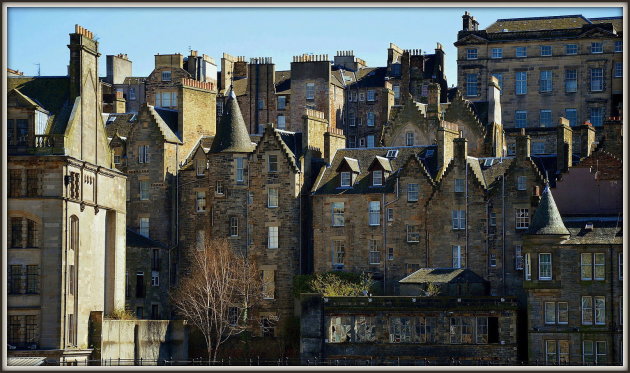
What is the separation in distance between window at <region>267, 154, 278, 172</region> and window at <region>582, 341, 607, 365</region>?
2397 cm

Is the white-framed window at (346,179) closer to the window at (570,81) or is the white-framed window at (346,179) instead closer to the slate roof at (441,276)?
the slate roof at (441,276)

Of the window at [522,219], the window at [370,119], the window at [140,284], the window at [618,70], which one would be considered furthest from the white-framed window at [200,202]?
the window at [618,70]

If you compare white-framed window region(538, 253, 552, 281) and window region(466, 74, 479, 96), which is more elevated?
window region(466, 74, 479, 96)

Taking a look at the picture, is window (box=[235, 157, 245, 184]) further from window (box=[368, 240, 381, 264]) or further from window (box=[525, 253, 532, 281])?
window (box=[525, 253, 532, 281])

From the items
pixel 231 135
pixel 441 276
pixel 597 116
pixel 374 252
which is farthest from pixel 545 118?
pixel 441 276

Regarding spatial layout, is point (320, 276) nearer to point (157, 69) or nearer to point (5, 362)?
point (5, 362)

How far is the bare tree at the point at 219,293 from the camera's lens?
104500 millimetres

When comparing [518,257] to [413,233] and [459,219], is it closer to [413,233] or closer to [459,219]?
[459,219]

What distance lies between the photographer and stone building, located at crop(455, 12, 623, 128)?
12656cm

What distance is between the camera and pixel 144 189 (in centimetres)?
11069

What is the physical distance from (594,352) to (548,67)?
40.3 metres

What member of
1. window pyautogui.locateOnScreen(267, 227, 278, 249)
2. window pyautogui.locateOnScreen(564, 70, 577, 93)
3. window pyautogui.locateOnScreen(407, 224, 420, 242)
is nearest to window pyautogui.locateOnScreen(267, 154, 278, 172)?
window pyautogui.locateOnScreen(267, 227, 278, 249)

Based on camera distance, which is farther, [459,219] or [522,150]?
[459,219]

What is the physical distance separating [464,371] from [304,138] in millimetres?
36097
